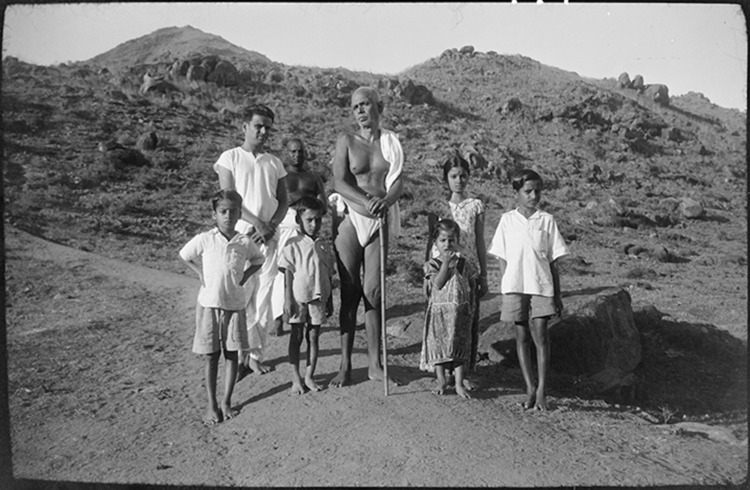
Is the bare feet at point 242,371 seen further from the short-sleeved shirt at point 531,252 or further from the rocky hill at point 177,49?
the rocky hill at point 177,49

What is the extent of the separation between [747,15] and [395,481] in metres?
3.14

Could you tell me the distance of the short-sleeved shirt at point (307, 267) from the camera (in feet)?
14.8

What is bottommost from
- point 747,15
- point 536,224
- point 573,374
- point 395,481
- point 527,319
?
point 573,374

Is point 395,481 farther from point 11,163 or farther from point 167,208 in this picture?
point 11,163

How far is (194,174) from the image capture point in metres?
15.2

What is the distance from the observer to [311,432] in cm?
383

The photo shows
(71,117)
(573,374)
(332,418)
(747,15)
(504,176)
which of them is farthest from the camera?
(504,176)

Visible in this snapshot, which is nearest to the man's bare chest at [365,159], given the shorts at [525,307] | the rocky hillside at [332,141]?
the shorts at [525,307]

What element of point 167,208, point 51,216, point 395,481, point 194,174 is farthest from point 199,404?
point 194,174

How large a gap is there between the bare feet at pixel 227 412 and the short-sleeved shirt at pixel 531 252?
210cm

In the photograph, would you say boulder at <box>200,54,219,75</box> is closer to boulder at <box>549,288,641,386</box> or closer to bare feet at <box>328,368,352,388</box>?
boulder at <box>549,288,641,386</box>

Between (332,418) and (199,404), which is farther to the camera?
(199,404)

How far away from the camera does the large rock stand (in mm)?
6281

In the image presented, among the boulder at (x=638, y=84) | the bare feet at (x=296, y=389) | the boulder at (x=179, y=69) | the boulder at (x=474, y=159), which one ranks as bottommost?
the bare feet at (x=296, y=389)
